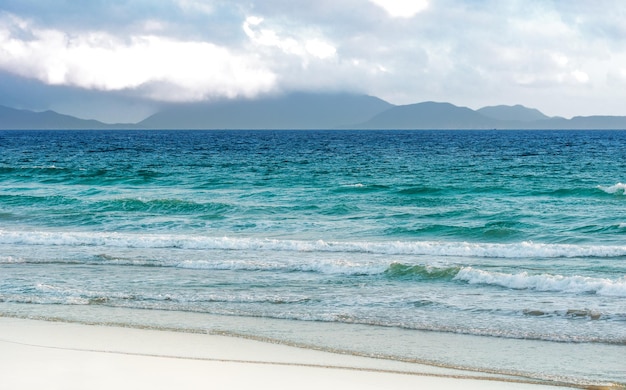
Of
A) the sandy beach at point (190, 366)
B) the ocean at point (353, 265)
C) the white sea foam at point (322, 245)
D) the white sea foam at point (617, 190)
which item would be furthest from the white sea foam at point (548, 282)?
the white sea foam at point (617, 190)

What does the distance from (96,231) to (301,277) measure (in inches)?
454

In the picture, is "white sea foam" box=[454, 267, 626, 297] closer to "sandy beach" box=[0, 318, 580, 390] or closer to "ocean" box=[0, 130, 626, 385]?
"ocean" box=[0, 130, 626, 385]

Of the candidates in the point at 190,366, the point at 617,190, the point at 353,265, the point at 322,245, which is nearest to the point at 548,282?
the point at 353,265

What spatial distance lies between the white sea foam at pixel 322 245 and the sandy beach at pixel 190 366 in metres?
9.75

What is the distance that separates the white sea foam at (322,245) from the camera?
62.6 feet

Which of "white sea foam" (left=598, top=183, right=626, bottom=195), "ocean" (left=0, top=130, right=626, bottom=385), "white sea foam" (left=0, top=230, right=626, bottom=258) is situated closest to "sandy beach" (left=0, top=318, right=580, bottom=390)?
"ocean" (left=0, top=130, right=626, bottom=385)

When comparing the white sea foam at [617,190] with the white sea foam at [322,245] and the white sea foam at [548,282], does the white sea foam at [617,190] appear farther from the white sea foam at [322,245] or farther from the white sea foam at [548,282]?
the white sea foam at [548,282]

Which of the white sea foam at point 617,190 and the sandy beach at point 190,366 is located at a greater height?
the white sea foam at point 617,190

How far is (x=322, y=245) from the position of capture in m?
20.4

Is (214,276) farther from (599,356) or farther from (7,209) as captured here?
(7,209)

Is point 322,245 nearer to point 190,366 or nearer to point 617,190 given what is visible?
point 190,366

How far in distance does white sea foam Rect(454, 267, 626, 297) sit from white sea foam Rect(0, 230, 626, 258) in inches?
152

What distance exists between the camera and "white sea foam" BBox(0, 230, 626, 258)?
19094 millimetres

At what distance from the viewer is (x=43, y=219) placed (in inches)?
1088
